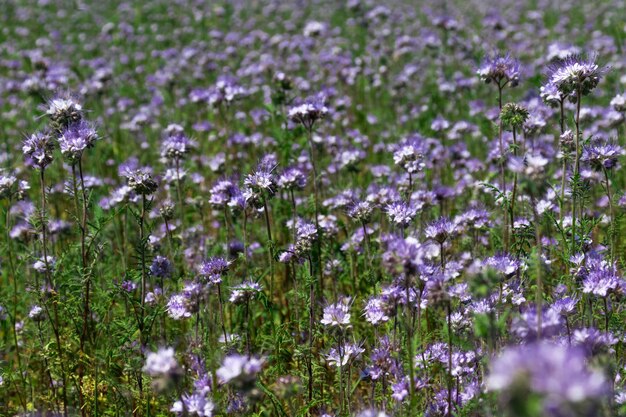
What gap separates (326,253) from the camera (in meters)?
5.37

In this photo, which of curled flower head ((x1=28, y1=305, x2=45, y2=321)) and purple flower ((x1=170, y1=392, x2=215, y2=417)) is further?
curled flower head ((x1=28, y1=305, x2=45, y2=321))

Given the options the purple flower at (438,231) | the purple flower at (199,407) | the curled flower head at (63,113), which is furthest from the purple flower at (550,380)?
the curled flower head at (63,113)

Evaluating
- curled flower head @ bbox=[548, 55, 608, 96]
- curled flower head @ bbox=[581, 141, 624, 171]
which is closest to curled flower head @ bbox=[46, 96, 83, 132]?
curled flower head @ bbox=[548, 55, 608, 96]

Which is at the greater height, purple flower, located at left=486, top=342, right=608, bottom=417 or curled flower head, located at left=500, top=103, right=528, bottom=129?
curled flower head, located at left=500, top=103, right=528, bottom=129

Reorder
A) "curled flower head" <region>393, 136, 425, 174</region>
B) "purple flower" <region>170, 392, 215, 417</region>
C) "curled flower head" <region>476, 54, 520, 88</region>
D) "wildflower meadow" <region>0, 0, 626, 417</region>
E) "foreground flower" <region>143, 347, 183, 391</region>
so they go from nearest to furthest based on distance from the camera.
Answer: "foreground flower" <region>143, 347, 183, 391</region> < "purple flower" <region>170, 392, 215, 417</region> < "wildflower meadow" <region>0, 0, 626, 417</region> < "curled flower head" <region>476, 54, 520, 88</region> < "curled flower head" <region>393, 136, 425, 174</region>

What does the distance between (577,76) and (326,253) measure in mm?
2333

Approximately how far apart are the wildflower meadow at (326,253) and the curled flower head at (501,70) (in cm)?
→ 2

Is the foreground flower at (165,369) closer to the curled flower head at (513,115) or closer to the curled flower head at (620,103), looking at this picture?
the curled flower head at (513,115)

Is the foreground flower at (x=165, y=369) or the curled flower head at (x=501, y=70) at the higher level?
the curled flower head at (x=501, y=70)

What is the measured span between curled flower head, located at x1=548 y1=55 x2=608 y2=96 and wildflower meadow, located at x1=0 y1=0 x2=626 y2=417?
0.05ft

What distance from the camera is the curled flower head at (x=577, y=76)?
4270 millimetres

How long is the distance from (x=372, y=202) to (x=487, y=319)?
9.75ft

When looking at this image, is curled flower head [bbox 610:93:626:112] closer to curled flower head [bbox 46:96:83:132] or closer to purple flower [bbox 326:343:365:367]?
A: purple flower [bbox 326:343:365:367]

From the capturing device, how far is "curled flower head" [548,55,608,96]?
427cm
